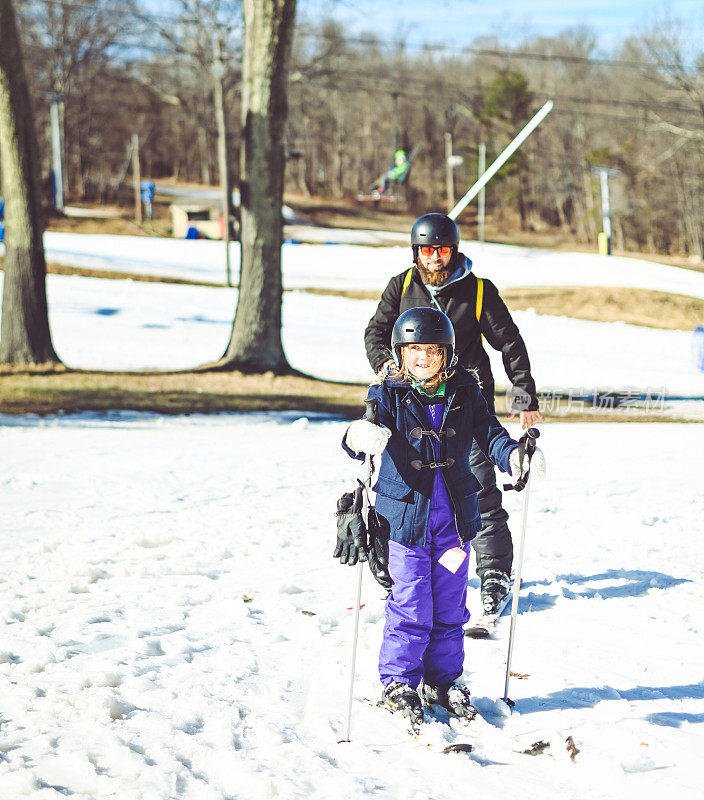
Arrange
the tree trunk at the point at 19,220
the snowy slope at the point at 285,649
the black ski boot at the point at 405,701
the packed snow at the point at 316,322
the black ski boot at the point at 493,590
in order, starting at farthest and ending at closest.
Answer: the packed snow at the point at 316,322 → the tree trunk at the point at 19,220 → the black ski boot at the point at 493,590 → the black ski boot at the point at 405,701 → the snowy slope at the point at 285,649

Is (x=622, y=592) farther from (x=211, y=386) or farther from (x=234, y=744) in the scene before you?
(x=211, y=386)

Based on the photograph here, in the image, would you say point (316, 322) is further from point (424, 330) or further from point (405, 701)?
point (405, 701)

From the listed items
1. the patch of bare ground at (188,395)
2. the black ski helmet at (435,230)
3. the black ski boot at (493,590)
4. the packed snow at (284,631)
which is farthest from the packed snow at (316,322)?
the black ski helmet at (435,230)

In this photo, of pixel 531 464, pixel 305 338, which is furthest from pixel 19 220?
pixel 531 464

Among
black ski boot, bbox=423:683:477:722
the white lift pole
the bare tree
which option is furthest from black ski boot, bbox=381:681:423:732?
the white lift pole

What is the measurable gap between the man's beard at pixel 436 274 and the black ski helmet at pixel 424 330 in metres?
1.02

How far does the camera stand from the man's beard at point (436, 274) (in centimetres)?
489

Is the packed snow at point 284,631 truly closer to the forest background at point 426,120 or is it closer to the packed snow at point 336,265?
the packed snow at point 336,265

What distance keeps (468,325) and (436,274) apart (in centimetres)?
35

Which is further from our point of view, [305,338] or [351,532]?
[305,338]

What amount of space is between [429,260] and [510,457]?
52.2 inches

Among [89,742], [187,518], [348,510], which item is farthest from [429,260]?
[187,518]

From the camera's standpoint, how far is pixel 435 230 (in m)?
4.73

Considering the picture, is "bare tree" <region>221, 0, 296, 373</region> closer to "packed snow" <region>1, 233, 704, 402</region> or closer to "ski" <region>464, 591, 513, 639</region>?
"packed snow" <region>1, 233, 704, 402</region>
